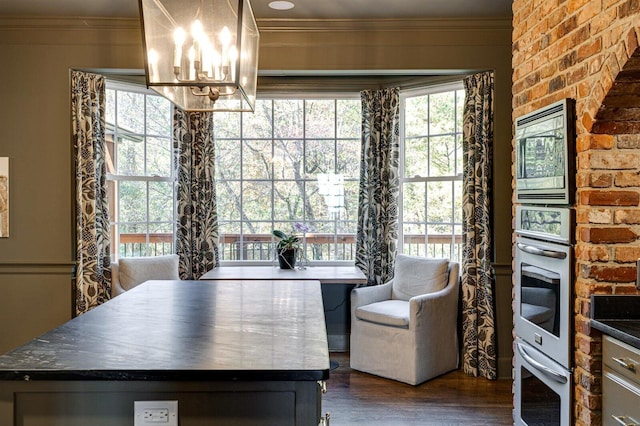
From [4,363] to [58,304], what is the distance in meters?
3.19

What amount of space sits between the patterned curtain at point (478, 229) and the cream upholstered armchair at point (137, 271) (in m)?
2.51

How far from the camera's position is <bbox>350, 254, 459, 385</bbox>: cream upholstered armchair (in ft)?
→ 13.4

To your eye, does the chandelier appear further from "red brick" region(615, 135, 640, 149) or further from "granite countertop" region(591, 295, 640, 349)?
"granite countertop" region(591, 295, 640, 349)

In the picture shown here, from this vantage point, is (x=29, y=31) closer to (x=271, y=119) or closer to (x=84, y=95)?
(x=84, y=95)

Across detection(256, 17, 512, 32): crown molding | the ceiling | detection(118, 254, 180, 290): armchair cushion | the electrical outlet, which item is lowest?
the electrical outlet

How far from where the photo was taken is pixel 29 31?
14.3 ft

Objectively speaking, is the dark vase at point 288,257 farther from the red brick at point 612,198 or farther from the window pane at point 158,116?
the red brick at point 612,198

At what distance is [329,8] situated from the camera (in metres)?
4.11

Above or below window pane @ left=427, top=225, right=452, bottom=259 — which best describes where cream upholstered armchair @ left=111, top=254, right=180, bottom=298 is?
below

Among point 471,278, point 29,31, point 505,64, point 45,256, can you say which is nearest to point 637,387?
point 471,278

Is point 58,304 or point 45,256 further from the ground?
point 45,256

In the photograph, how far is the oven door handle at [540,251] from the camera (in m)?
2.44

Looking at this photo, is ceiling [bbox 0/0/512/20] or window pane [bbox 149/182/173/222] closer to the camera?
ceiling [bbox 0/0/512/20]

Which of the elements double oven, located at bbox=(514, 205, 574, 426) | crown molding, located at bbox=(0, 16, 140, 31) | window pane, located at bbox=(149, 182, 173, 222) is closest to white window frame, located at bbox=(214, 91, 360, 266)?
window pane, located at bbox=(149, 182, 173, 222)
